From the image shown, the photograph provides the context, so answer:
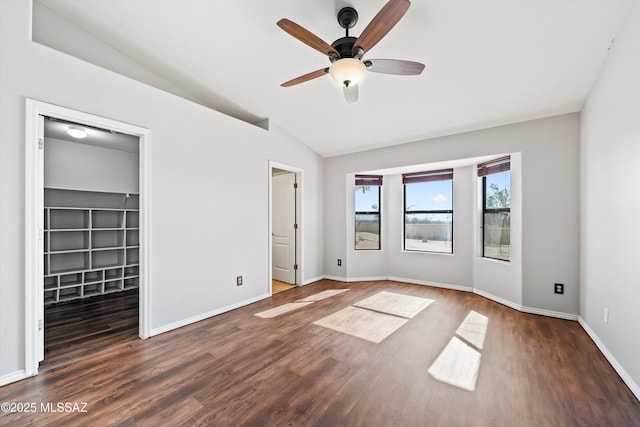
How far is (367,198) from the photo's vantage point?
5316mm

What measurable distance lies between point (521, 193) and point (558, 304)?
1.45 metres

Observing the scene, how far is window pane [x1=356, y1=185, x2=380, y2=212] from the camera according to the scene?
5312mm

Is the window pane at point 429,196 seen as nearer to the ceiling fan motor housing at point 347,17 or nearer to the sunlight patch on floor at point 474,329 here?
the sunlight patch on floor at point 474,329

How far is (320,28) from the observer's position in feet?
7.98

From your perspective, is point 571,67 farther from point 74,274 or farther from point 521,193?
point 74,274

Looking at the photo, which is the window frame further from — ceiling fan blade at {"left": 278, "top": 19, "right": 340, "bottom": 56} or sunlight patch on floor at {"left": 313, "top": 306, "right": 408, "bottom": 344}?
ceiling fan blade at {"left": 278, "top": 19, "right": 340, "bottom": 56}

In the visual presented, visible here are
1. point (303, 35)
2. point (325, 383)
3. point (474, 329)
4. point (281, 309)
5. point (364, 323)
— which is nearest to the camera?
point (303, 35)

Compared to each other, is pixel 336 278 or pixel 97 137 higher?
pixel 97 137

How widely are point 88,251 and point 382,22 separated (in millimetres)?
5095

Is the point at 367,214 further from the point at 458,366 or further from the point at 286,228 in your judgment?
the point at 458,366

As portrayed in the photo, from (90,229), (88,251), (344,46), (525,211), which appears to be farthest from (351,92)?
(88,251)

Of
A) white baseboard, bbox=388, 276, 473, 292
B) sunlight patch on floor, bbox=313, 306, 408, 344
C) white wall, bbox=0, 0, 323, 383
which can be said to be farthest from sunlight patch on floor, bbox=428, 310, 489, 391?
white wall, bbox=0, 0, 323, 383

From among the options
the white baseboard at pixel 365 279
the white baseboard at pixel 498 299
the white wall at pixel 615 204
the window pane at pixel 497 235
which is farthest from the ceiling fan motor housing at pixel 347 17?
the white baseboard at pixel 365 279

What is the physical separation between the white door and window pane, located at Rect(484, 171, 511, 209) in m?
3.25
